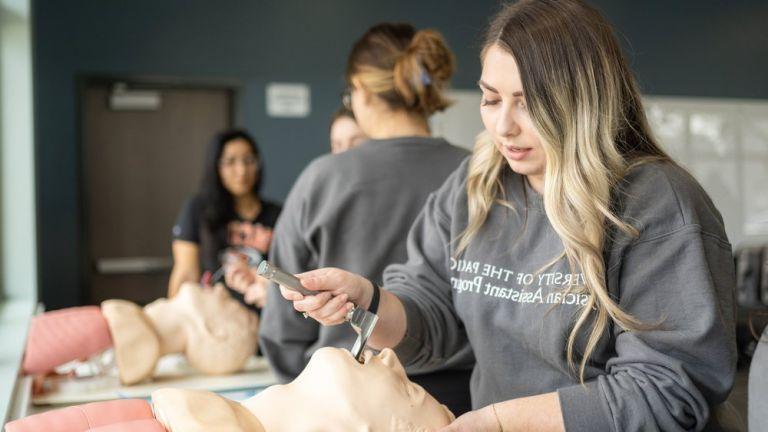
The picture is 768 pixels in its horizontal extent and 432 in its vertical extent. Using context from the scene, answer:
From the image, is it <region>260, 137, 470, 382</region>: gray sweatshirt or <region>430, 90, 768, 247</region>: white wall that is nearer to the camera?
<region>260, 137, 470, 382</region>: gray sweatshirt

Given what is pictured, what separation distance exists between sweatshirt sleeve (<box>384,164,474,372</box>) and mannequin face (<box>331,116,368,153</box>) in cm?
110

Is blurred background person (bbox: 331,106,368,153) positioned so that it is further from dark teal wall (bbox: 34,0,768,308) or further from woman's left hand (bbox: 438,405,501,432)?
dark teal wall (bbox: 34,0,768,308)

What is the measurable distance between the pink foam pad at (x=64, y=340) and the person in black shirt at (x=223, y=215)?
0.83 metres

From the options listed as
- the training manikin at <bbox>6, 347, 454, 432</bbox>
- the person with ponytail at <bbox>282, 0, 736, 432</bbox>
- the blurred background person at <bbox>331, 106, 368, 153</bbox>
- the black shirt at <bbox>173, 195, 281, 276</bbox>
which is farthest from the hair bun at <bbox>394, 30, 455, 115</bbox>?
the black shirt at <bbox>173, 195, 281, 276</bbox>

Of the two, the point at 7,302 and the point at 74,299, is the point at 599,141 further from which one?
the point at 74,299

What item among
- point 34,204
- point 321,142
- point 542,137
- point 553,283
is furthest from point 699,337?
point 321,142

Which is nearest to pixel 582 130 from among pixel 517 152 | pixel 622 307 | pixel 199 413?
pixel 517 152

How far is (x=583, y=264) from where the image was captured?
1.14 m

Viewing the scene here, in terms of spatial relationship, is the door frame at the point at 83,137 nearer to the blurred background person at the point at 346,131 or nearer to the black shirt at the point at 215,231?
the black shirt at the point at 215,231

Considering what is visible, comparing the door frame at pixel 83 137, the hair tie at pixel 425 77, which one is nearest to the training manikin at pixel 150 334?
the hair tie at pixel 425 77

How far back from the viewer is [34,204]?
3816mm

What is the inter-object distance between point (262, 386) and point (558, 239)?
50.4 inches

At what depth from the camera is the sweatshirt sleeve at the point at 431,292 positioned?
1.40m

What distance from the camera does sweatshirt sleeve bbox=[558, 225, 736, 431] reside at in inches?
42.1
